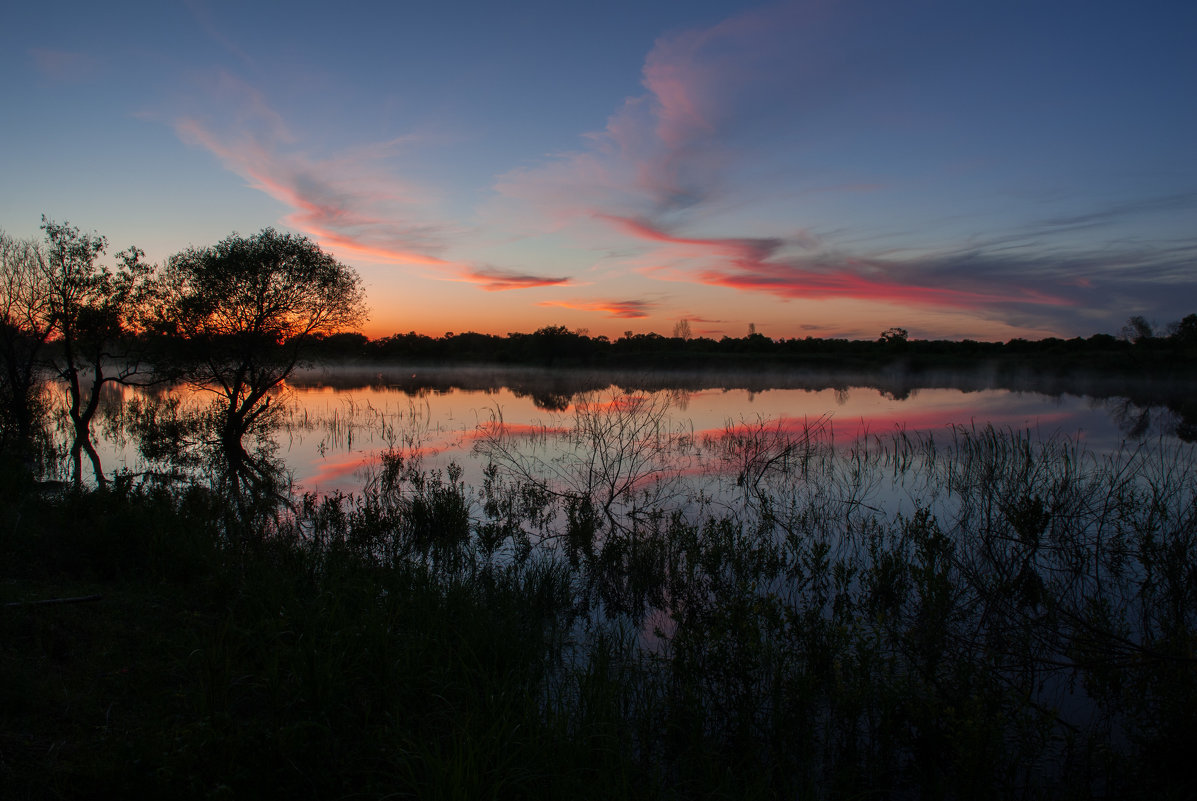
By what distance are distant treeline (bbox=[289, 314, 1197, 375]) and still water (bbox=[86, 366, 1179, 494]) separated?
18140 millimetres

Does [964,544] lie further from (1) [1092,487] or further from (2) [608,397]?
(2) [608,397]

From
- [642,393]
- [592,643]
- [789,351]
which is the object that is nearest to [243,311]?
[642,393]

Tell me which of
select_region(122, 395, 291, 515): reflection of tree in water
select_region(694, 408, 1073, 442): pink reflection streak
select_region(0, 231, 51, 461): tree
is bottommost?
select_region(122, 395, 291, 515): reflection of tree in water

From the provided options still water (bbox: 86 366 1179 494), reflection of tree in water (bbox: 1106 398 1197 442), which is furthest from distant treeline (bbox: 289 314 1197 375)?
reflection of tree in water (bbox: 1106 398 1197 442)

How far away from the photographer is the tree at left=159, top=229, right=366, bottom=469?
70.0 feet

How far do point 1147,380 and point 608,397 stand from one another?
50.2m

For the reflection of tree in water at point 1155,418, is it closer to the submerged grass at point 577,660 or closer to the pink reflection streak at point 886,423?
the pink reflection streak at point 886,423

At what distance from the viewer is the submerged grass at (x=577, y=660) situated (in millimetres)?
3783

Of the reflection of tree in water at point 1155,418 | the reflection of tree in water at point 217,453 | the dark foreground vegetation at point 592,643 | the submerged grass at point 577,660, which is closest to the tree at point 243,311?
the reflection of tree in water at point 217,453

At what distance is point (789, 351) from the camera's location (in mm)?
82188

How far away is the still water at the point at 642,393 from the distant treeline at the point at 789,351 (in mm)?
18140

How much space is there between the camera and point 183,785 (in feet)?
10.8

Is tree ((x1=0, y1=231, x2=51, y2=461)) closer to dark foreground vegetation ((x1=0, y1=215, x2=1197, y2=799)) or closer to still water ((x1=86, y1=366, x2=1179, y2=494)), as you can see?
still water ((x1=86, y1=366, x2=1179, y2=494))

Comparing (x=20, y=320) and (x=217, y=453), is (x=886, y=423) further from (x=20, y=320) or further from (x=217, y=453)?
(x=20, y=320)
